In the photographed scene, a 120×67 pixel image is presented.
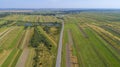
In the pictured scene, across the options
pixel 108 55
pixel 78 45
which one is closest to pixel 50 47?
pixel 78 45

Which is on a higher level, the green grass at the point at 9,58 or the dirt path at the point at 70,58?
the dirt path at the point at 70,58

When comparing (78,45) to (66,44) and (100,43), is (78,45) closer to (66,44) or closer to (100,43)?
(66,44)

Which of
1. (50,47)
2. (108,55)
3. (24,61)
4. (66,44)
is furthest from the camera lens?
(66,44)

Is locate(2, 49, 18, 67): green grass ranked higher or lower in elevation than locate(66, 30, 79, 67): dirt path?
lower

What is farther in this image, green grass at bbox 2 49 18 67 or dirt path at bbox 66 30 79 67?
green grass at bbox 2 49 18 67

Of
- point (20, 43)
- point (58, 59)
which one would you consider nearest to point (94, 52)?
point (58, 59)

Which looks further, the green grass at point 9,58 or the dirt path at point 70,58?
the green grass at point 9,58

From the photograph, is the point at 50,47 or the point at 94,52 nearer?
the point at 94,52

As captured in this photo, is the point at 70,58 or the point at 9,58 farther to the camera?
the point at 9,58

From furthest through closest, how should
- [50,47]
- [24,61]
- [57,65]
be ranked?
[50,47], [24,61], [57,65]

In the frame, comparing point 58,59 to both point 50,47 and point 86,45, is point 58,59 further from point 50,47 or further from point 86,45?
point 86,45

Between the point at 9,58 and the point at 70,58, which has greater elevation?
the point at 70,58
